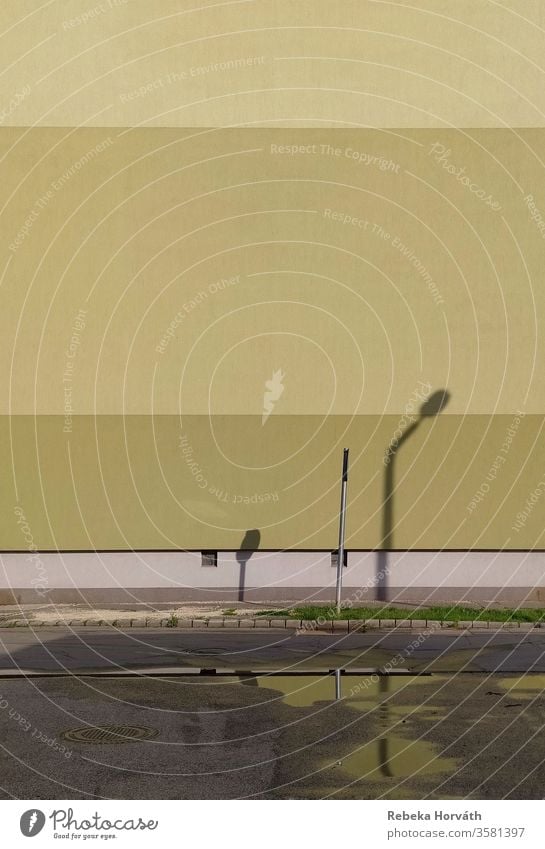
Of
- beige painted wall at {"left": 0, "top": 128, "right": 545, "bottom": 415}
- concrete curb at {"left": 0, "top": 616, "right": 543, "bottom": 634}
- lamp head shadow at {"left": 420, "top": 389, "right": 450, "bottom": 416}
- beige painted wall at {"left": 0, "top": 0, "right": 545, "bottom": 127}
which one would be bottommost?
concrete curb at {"left": 0, "top": 616, "right": 543, "bottom": 634}

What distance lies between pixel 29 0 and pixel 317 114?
6.92 m

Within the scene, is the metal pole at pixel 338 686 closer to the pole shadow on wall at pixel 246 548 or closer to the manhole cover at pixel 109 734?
the manhole cover at pixel 109 734

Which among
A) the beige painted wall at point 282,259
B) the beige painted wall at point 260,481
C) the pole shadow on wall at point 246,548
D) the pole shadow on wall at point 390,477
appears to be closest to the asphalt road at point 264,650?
the pole shadow on wall at point 246,548

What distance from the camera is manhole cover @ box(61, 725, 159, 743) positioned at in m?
9.98

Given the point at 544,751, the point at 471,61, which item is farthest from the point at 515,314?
the point at 544,751

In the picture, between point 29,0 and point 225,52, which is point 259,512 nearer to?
point 225,52

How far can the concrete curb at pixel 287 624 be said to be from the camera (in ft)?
64.7

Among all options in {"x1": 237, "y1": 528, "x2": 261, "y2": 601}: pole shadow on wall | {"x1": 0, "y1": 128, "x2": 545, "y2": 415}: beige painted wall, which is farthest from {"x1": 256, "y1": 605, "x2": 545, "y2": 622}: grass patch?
{"x1": 0, "y1": 128, "x2": 545, "y2": 415}: beige painted wall

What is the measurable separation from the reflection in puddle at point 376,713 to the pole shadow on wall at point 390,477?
10755 mm

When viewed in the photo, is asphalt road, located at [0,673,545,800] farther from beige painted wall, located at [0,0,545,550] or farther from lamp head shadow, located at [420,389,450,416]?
lamp head shadow, located at [420,389,450,416]

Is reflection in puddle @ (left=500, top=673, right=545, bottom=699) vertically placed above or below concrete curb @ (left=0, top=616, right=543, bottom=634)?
below

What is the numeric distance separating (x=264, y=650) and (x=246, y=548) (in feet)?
25.4

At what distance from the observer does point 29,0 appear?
25.6 m

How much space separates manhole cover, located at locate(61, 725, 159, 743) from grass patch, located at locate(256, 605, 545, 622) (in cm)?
1025
